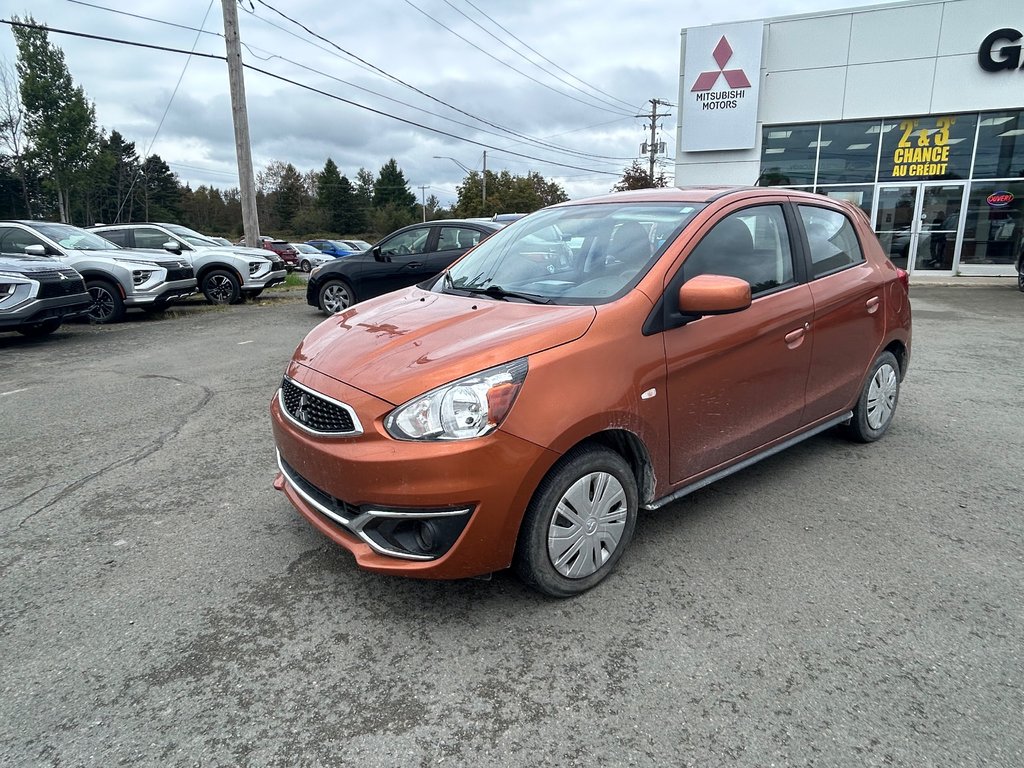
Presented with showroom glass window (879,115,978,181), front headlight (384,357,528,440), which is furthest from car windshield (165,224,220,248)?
showroom glass window (879,115,978,181)

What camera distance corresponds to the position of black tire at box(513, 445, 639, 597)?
8.14 feet

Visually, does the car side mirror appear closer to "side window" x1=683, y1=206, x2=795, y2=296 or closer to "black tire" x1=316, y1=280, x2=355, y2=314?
"side window" x1=683, y1=206, x2=795, y2=296

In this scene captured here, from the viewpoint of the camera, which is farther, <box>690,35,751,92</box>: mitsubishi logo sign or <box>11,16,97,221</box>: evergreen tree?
<box>11,16,97,221</box>: evergreen tree

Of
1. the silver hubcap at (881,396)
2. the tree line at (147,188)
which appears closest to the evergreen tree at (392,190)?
the tree line at (147,188)

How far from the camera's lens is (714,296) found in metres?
2.73

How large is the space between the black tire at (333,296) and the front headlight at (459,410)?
28.3 feet

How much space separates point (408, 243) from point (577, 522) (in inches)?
319

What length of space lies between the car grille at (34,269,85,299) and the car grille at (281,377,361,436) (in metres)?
7.26

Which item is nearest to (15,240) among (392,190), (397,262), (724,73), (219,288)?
(219,288)

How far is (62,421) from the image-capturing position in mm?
5145

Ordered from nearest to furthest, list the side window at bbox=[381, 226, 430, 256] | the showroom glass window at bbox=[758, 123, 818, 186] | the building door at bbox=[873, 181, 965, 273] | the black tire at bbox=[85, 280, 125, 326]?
the side window at bbox=[381, 226, 430, 256] < the black tire at bbox=[85, 280, 125, 326] < the building door at bbox=[873, 181, 965, 273] < the showroom glass window at bbox=[758, 123, 818, 186]

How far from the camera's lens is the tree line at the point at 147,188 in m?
37.2

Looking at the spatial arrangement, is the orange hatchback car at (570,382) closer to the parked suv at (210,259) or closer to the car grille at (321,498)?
the car grille at (321,498)

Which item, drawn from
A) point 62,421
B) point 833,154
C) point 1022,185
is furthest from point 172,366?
point 1022,185
